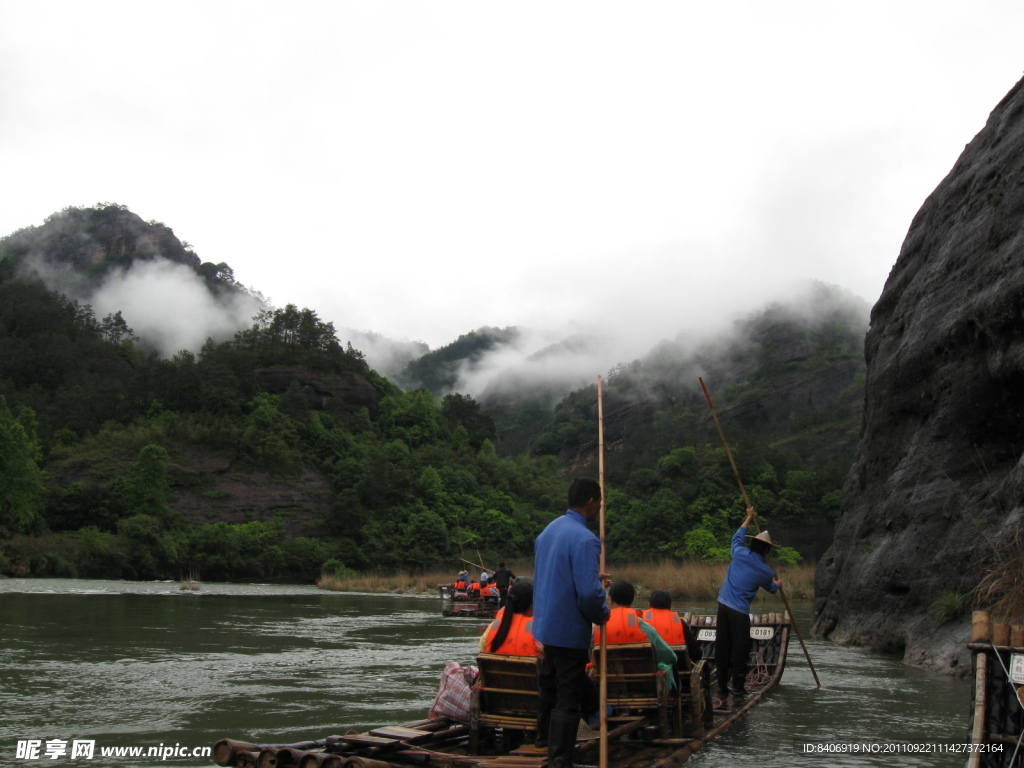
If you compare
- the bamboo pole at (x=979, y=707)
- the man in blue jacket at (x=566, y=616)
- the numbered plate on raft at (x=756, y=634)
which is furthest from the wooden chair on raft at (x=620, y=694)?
the numbered plate on raft at (x=756, y=634)

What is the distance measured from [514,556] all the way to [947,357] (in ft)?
158

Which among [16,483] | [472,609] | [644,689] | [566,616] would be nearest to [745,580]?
[644,689]

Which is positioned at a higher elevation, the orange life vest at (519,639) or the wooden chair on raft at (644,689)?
the orange life vest at (519,639)

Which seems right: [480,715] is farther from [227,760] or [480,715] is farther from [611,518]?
[611,518]

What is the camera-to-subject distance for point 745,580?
9.48m

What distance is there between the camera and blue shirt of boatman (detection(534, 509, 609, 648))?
5.22m

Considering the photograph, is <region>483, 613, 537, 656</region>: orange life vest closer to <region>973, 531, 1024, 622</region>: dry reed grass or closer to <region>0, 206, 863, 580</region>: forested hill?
<region>973, 531, 1024, 622</region>: dry reed grass

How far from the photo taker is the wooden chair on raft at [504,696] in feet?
19.7

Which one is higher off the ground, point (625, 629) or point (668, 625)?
point (625, 629)

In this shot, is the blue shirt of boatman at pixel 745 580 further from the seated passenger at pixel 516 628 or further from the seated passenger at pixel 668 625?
the seated passenger at pixel 516 628

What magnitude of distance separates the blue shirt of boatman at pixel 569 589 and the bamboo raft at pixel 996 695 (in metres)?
2.19

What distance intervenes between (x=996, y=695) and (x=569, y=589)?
2557 mm

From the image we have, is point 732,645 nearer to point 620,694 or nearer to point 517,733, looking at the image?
point 620,694

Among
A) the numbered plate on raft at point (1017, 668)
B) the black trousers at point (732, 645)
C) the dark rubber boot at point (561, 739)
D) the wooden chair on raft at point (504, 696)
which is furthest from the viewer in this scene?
the black trousers at point (732, 645)
